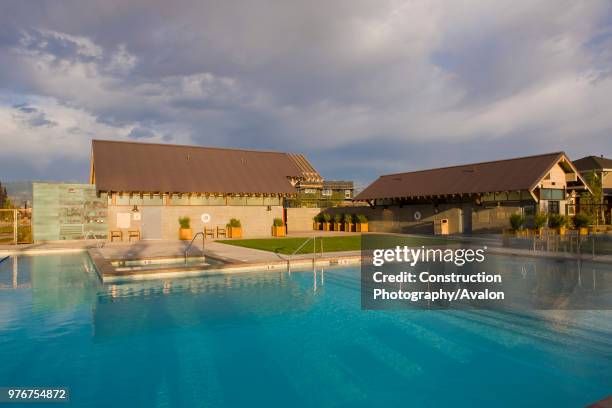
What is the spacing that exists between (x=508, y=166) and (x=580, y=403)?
84.9ft

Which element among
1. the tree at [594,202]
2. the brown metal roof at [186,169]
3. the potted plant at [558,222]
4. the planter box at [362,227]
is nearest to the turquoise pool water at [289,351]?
the brown metal roof at [186,169]

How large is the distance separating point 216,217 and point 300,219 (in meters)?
11.6

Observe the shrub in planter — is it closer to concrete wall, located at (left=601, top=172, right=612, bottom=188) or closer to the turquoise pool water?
the turquoise pool water

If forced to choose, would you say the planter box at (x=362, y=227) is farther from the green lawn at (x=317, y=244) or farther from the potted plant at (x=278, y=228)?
the green lawn at (x=317, y=244)

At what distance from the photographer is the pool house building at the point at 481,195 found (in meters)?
26.2

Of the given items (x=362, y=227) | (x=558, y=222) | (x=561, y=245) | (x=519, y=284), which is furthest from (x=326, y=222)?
(x=519, y=284)

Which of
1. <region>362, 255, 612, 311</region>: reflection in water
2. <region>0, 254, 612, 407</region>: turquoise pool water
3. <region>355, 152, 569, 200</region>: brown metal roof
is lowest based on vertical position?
<region>0, 254, 612, 407</region>: turquoise pool water

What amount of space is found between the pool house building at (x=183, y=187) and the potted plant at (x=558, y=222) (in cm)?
1711

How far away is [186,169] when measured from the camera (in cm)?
3075

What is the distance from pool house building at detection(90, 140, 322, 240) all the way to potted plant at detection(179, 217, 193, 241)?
1.22ft

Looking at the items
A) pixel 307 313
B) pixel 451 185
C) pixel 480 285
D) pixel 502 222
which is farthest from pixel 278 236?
pixel 307 313

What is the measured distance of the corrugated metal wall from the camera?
2719 cm

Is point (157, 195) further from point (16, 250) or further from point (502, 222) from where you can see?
point (502, 222)

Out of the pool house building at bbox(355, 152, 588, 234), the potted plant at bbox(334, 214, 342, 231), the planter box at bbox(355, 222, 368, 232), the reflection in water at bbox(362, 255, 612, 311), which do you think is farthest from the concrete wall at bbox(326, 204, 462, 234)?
the reflection in water at bbox(362, 255, 612, 311)
